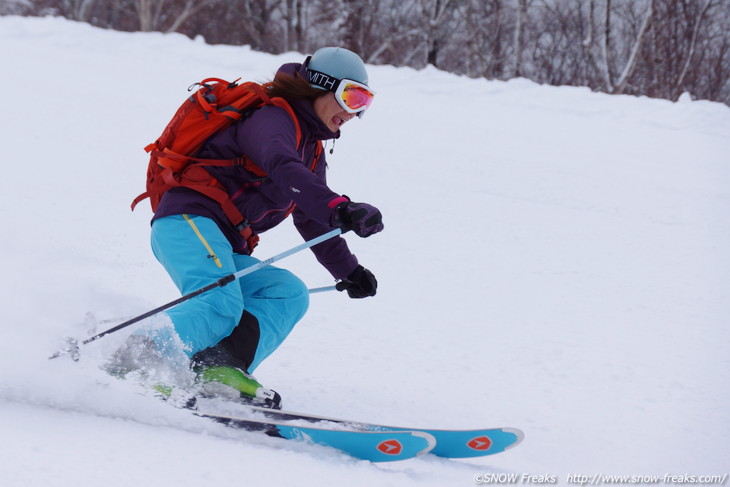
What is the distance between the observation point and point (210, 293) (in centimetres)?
271

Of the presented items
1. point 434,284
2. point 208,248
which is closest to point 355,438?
point 208,248

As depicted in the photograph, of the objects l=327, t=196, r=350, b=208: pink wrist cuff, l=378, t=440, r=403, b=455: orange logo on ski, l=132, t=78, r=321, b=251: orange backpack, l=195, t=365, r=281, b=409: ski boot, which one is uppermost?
l=132, t=78, r=321, b=251: orange backpack

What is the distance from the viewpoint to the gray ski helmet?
9.52ft

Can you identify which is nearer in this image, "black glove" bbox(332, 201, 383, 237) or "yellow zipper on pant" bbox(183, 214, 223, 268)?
"black glove" bbox(332, 201, 383, 237)

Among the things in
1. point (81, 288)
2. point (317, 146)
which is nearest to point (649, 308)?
point (317, 146)

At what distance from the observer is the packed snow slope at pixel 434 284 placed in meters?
2.47

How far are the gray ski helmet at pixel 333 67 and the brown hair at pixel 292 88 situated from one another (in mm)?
46

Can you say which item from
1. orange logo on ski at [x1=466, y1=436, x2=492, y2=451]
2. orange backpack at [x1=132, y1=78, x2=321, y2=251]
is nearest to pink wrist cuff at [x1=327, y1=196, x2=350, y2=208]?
orange backpack at [x1=132, y1=78, x2=321, y2=251]

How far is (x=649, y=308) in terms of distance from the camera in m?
5.00

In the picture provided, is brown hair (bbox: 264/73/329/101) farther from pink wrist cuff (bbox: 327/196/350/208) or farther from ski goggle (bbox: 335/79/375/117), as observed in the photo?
pink wrist cuff (bbox: 327/196/350/208)

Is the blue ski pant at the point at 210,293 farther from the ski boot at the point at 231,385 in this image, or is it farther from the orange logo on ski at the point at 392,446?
the orange logo on ski at the point at 392,446

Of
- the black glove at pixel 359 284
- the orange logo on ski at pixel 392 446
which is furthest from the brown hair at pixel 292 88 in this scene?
the orange logo on ski at pixel 392 446

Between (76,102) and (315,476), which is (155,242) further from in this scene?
(76,102)

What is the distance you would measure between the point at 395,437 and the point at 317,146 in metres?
1.25
